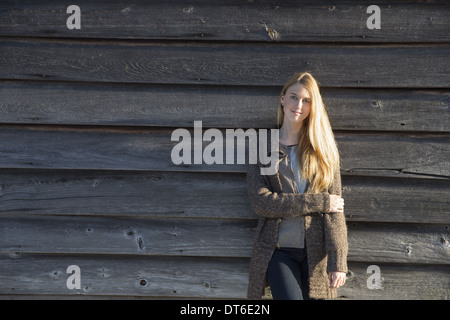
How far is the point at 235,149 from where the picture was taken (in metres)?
2.79

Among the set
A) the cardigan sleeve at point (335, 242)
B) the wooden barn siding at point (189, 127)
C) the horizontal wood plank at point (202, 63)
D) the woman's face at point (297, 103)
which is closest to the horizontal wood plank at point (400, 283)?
the wooden barn siding at point (189, 127)

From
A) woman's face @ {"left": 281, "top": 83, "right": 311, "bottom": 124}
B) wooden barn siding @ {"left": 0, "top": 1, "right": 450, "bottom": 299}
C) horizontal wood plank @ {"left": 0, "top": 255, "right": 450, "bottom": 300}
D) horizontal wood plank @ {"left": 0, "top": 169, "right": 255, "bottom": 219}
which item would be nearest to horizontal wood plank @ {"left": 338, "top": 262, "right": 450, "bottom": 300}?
wooden barn siding @ {"left": 0, "top": 1, "right": 450, "bottom": 299}

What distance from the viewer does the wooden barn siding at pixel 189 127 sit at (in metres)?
2.75

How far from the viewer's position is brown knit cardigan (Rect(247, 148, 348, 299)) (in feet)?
7.95

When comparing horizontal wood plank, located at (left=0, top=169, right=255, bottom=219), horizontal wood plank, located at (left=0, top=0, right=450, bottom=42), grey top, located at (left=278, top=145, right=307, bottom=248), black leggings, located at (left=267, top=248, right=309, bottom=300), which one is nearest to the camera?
black leggings, located at (left=267, top=248, right=309, bottom=300)

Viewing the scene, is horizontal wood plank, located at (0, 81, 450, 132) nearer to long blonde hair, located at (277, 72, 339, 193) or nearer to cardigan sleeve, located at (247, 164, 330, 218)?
long blonde hair, located at (277, 72, 339, 193)

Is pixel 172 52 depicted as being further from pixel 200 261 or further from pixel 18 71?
pixel 200 261

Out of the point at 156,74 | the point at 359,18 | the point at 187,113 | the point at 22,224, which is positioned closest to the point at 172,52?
the point at 156,74

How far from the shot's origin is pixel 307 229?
2.45m

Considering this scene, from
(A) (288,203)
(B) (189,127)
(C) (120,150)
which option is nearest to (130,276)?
(C) (120,150)

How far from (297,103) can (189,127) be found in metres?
0.67

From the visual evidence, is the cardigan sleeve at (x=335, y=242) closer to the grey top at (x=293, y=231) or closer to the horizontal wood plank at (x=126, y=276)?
the grey top at (x=293, y=231)

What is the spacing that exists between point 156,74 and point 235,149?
25.3 inches

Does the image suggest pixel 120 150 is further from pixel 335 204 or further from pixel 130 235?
pixel 335 204
